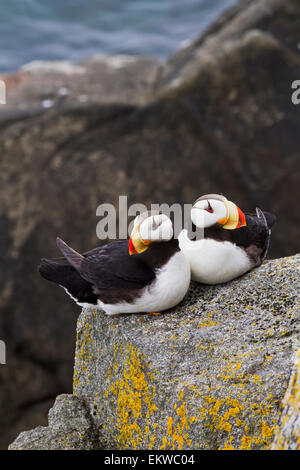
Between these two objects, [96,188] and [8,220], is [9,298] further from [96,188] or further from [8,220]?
[96,188]

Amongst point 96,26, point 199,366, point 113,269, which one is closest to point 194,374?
point 199,366

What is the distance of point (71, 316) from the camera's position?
8484 mm

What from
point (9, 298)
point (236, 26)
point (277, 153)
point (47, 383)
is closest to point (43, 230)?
point (9, 298)

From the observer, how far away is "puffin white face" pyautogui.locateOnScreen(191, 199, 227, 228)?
325 cm

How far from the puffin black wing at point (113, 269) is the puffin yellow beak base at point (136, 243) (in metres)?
0.03

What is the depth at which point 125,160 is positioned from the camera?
865 cm

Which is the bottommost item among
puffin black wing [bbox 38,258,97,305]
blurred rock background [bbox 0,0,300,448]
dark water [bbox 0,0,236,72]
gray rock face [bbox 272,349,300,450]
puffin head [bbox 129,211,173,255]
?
gray rock face [bbox 272,349,300,450]

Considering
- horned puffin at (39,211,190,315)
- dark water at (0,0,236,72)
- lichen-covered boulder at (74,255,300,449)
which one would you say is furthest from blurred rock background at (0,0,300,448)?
dark water at (0,0,236,72)

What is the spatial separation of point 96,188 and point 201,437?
6202 mm

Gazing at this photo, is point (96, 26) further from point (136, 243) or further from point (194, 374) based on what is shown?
point (194, 374)

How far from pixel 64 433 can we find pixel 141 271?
Result: 3.23 ft

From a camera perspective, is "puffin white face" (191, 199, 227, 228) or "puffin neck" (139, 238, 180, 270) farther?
"puffin white face" (191, 199, 227, 228)

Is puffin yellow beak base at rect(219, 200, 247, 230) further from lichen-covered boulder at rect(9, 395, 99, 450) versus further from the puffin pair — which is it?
lichen-covered boulder at rect(9, 395, 99, 450)

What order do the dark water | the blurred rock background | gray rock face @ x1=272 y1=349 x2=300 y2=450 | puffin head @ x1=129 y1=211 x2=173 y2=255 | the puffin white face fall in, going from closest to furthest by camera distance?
gray rock face @ x1=272 y1=349 x2=300 y2=450 → puffin head @ x1=129 y1=211 x2=173 y2=255 → the puffin white face → the blurred rock background → the dark water
